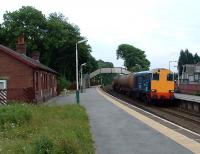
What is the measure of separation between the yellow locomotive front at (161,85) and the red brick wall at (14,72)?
9.74 metres

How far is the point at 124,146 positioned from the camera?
15.3m

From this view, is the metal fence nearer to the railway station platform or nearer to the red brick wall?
the red brick wall

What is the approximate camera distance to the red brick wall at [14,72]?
126 feet

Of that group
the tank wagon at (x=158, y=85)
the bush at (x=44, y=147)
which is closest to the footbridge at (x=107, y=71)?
the tank wagon at (x=158, y=85)

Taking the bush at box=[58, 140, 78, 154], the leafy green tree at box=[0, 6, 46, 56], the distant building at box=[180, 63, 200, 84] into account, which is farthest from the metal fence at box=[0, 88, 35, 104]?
the distant building at box=[180, 63, 200, 84]

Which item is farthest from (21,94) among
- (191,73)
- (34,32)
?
(191,73)

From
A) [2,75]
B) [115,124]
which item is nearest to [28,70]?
[2,75]

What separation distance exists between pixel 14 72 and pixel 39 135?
83.8 ft

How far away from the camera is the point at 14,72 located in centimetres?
3859

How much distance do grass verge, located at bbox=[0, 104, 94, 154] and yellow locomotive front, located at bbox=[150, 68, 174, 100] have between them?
1659 cm

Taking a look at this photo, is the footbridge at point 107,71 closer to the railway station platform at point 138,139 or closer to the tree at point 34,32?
the tree at point 34,32

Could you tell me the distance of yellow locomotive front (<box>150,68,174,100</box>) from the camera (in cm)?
4112

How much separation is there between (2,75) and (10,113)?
61.1ft

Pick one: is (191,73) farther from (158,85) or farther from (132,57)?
(132,57)
